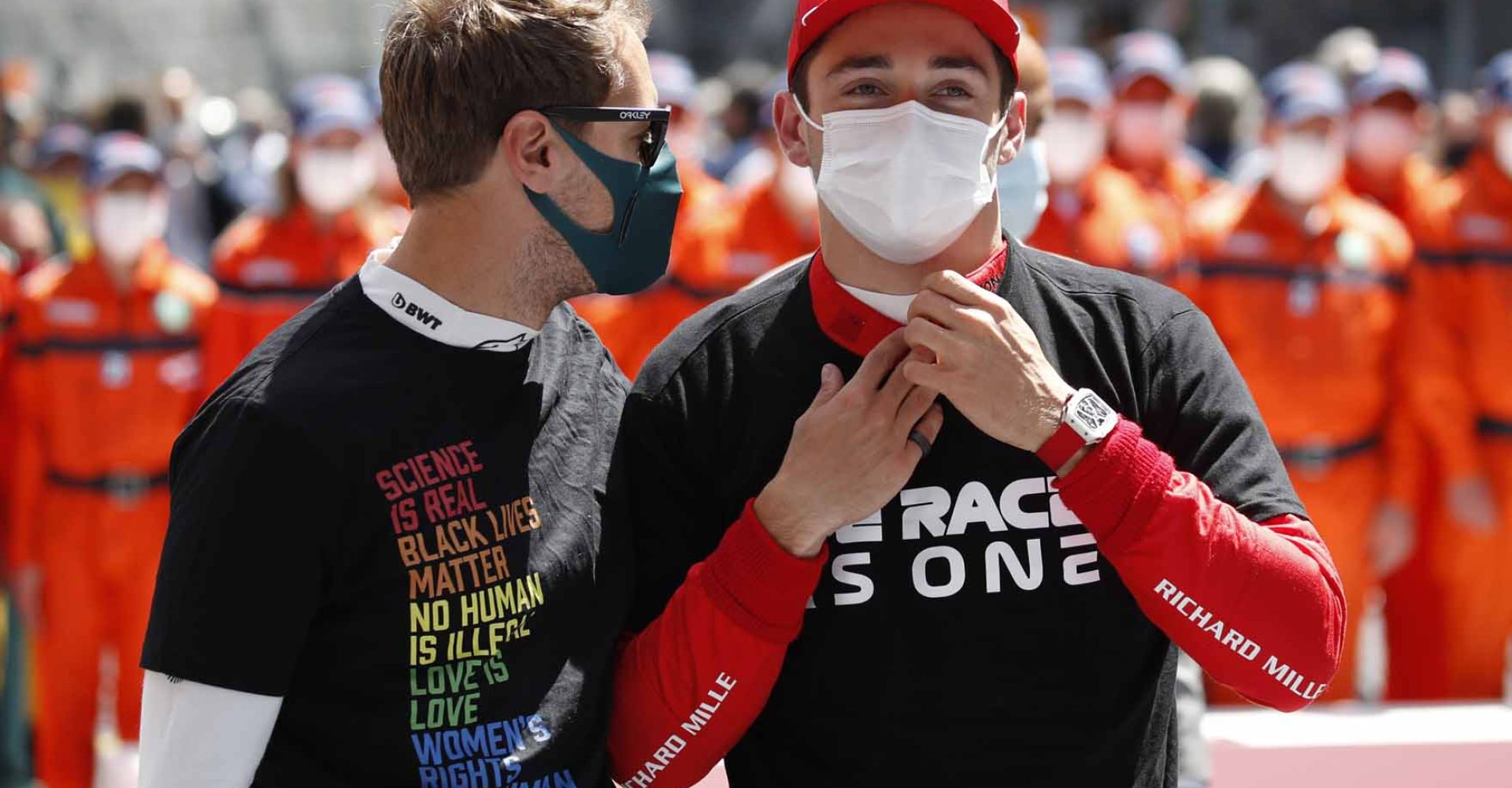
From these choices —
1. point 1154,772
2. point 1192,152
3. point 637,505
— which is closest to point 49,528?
point 637,505

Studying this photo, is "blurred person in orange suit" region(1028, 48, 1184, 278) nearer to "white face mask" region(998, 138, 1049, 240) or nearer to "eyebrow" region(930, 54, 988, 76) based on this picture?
"white face mask" region(998, 138, 1049, 240)

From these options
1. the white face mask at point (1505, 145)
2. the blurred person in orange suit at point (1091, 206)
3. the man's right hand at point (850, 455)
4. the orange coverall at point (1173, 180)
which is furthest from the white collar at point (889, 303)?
the orange coverall at point (1173, 180)

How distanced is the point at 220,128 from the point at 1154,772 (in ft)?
34.1

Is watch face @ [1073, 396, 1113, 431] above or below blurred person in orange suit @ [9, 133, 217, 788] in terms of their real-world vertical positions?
above

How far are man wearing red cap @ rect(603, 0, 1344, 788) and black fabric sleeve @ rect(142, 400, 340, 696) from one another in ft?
1.55

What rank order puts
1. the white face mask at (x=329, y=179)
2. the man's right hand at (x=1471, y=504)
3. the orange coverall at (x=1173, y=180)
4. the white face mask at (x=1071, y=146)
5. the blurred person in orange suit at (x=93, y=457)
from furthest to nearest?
1. the orange coverall at (x=1173, y=180)
2. the white face mask at (x=1071, y=146)
3. the white face mask at (x=329, y=179)
4. the man's right hand at (x=1471, y=504)
5. the blurred person in orange suit at (x=93, y=457)

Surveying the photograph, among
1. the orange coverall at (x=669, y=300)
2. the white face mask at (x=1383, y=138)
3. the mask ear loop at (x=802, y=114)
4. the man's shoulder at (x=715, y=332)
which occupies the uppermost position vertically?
the mask ear loop at (x=802, y=114)

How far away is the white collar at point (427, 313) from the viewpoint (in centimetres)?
221

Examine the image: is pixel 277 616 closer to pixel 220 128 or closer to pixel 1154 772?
pixel 1154 772

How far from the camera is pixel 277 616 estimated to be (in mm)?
2014

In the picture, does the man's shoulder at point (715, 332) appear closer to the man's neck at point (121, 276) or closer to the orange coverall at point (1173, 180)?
the man's neck at point (121, 276)

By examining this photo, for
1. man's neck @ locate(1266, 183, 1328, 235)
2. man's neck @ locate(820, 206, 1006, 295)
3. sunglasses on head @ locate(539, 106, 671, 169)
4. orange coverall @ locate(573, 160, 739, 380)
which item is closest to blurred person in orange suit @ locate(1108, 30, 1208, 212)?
man's neck @ locate(1266, 183, 1328, 235)

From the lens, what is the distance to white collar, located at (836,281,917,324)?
2.33 m

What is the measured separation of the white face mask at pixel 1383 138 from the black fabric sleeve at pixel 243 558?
255 inches
